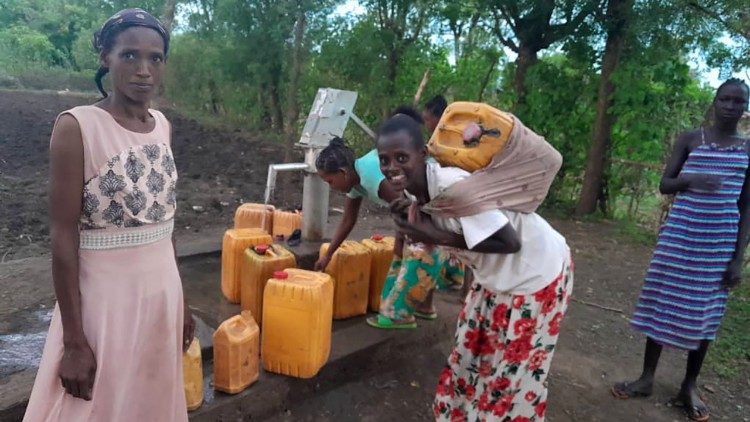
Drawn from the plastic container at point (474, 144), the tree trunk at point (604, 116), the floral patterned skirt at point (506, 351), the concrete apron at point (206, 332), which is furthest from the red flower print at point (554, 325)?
the tree trunk at point (604, 116)

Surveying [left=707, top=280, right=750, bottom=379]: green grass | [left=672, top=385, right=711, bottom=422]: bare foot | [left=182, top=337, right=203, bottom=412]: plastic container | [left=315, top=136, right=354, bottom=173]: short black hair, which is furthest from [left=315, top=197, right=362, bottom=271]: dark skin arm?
[left=707, top=280, right=750, bottom=379]: green grass

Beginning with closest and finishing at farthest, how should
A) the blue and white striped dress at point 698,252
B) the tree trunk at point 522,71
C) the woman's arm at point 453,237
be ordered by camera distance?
the woman's arm at point 453,237 < the blue and white striped dress at point 698,252 < the tree trunk at point 522,71

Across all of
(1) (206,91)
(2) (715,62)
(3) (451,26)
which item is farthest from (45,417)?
(1) (206,91)

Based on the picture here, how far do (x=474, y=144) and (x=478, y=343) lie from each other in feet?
2.69

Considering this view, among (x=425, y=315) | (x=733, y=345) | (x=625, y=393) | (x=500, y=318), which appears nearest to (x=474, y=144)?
(x=500, y=318)

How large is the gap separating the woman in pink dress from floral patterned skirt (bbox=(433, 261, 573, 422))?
1.16m

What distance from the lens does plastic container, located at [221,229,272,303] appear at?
126 inches

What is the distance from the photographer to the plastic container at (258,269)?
2.98 metres

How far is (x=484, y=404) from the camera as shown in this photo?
202 cm

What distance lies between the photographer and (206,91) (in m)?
14.3

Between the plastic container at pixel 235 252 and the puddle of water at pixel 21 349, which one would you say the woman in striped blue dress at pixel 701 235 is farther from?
the puddle of water at pixel 21 349

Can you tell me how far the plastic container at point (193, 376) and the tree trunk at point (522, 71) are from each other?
7107 millimetres

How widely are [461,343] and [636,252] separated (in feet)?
16.7

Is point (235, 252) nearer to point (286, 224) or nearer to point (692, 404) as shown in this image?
point (286, 224)
